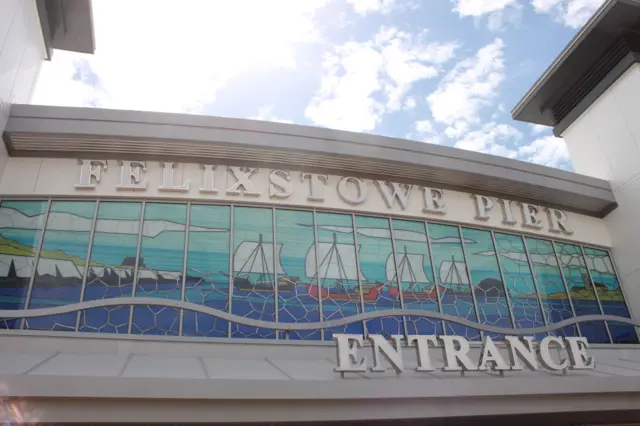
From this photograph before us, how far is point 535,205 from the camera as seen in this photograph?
12648mm

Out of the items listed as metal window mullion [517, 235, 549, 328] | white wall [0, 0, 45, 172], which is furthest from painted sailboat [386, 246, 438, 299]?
white wall [0, 0, 45, 172]

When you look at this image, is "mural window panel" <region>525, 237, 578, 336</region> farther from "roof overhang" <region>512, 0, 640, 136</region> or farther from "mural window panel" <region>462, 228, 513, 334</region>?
"roof overhang" <region>512, 0, 640, 136</region>

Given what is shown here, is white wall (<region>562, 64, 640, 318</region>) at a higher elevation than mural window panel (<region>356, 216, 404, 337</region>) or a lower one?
higher

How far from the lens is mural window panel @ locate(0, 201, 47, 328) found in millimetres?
8742

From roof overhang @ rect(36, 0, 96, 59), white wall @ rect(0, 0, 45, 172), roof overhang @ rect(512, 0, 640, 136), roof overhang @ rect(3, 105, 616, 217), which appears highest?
roof overhang @ rect(36, 0, 96, 59)

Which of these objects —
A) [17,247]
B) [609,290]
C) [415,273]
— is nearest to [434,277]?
[415,273]

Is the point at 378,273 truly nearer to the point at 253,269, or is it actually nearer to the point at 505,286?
the point at 253,269

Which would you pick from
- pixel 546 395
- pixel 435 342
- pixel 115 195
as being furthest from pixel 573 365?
pixel 115 195

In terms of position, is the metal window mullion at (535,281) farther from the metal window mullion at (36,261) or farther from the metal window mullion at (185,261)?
the metal window mullion at (36,261)

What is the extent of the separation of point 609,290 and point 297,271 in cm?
719

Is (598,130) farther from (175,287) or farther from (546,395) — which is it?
(175,287)

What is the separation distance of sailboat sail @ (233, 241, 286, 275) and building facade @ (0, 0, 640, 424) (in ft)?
0.12

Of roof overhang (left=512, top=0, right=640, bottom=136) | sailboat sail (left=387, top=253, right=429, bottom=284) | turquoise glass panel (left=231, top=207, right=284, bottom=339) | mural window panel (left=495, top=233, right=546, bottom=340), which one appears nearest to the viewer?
turquoise glass panel (left=231, top=207, right=284, bottom=339)

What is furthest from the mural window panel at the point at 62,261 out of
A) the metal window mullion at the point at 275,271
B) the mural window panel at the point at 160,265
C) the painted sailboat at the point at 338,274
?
the painted sailboat at the point at 338,274
